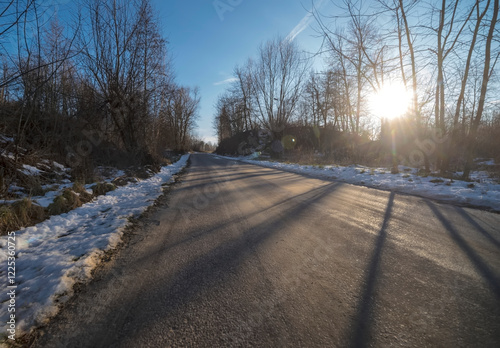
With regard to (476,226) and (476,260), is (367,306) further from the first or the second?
(476,226)

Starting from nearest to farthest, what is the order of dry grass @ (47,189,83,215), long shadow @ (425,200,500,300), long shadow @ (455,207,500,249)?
long shadow @ (425,200,500,300) < long shadow @ (455,207,500,249) < dry grass @ (47,189,83,215)

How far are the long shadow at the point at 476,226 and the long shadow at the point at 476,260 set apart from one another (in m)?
0.29

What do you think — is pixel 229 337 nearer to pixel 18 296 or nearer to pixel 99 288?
pixel 99 288

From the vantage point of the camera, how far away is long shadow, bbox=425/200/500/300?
1833 millimetres

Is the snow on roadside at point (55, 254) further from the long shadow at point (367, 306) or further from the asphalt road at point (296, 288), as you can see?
the long shadow at point (367, 306)

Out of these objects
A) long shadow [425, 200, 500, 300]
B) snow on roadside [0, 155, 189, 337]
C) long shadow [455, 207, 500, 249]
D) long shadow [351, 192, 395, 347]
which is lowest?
snow on roadside [0, 155, 189, 337]

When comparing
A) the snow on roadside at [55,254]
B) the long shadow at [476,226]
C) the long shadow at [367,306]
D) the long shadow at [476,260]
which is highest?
the long shadow at [476,226]

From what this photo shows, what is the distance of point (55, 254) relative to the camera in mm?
2348

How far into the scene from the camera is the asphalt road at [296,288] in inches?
53.9

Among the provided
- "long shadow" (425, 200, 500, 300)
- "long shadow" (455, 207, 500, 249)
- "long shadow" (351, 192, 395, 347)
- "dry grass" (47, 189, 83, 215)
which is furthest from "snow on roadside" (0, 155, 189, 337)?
"long shadow" (455, 207, 500, 249)

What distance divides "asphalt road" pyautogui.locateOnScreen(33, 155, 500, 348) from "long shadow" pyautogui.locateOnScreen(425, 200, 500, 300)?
0.04ft

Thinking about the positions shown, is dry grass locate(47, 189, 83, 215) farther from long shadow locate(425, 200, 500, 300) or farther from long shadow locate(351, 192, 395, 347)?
long shadow locate(425, 200, 500, 300)

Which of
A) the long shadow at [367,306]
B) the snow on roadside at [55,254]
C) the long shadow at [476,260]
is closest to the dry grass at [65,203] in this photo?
the snow on roadside at [55,254]

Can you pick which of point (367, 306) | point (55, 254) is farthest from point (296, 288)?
point (55, 254)
